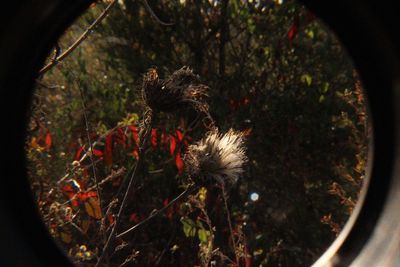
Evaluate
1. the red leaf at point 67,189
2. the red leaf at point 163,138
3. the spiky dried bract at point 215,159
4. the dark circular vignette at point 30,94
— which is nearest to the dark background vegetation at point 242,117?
the red leaf at point 163,138

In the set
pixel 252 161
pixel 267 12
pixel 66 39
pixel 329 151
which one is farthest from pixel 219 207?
pixel 66 39

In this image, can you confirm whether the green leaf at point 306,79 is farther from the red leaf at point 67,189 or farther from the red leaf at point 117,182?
the red leaf at point 67,189

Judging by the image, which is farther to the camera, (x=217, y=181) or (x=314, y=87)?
(x=314, y=87)

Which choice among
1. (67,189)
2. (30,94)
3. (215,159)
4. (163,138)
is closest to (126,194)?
(215,159)

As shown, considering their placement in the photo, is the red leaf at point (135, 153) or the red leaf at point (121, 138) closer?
the red leaf at point (121, 138)

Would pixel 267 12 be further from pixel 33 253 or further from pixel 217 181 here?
pixel 33 253

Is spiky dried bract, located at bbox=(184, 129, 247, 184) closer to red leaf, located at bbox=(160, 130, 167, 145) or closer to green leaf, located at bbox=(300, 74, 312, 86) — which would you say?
red leaf, located at bbox=(160, 130, 167, 145)

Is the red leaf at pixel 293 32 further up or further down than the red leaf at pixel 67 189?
further up
